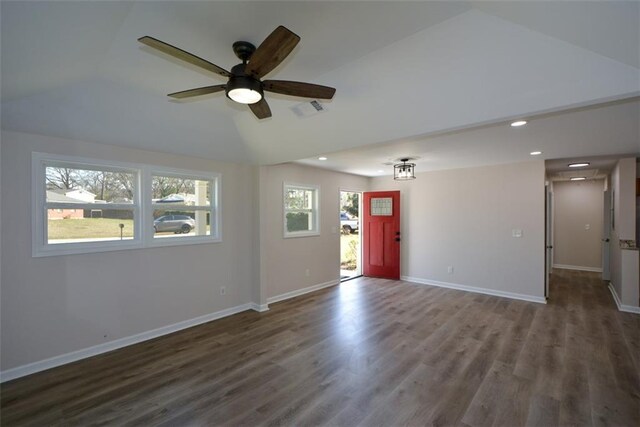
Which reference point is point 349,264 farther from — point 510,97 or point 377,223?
point 510,97

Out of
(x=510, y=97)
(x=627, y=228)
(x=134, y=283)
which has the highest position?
(x=510, y=97)

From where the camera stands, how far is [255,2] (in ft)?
5.14

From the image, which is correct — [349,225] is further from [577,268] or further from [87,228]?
[87,228]

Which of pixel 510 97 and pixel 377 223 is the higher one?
pixel 510 97

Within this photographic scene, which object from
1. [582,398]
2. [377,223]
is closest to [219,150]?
[377,223]

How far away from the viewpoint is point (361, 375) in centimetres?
267

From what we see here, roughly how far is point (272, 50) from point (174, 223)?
3.04 m

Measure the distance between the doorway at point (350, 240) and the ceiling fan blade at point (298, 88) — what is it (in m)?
4.72

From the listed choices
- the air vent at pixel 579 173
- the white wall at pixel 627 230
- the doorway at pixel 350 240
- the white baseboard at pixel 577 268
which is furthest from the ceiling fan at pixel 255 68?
the white baseboard at pixel 577 268

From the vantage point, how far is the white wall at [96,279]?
262 cm

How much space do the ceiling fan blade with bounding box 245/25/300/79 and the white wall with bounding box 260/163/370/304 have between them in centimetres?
288

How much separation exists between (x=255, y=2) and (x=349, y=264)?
7.33m

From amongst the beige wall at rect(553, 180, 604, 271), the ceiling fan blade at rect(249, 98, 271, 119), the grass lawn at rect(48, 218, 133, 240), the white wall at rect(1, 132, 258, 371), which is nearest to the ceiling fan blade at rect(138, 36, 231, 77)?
the ceiling fan blade at rect(249, 98, 271, 119)

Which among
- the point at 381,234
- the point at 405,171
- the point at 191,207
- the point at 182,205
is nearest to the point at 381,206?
the point at 381,234
